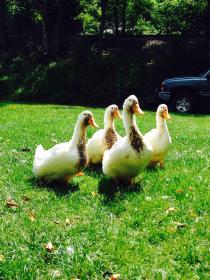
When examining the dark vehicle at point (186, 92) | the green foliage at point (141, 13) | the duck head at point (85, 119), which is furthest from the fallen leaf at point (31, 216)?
the green foliage at point (141, 13)

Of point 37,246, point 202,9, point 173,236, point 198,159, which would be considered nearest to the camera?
point 37,246

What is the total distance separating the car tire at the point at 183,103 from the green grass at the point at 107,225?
1142cm

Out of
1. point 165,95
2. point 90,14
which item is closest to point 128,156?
point 165,95

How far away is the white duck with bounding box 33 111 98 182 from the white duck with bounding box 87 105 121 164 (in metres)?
0.74

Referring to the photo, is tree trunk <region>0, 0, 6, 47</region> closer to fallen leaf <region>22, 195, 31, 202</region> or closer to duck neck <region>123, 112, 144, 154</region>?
duck neck <region>123, 112, 144, 154</region>

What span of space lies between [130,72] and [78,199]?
1646 centimetres

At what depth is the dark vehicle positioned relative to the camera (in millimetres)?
19000

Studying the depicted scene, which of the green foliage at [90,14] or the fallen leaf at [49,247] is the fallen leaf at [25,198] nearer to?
the fallen leaf at [49,247]

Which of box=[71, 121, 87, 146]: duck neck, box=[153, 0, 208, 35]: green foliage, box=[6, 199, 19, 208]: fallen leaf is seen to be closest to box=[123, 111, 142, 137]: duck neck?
box=[71, 121, 87, 146]: duck neck

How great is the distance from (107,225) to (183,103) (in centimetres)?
1473

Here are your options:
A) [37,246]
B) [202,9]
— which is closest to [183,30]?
[202,9]

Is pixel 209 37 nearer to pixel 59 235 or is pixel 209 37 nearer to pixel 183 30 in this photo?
pixel 183 30

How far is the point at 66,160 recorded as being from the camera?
620 cm

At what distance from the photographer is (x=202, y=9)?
26547mm
